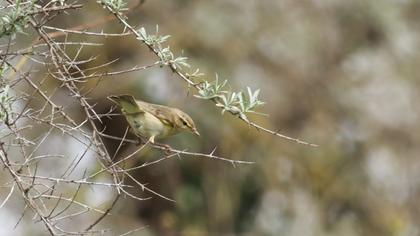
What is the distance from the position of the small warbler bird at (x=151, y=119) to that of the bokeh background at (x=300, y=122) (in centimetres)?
444

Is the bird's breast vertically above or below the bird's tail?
below

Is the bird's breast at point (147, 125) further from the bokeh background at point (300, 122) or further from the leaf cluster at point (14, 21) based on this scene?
the bokeh background at point (300, 122)

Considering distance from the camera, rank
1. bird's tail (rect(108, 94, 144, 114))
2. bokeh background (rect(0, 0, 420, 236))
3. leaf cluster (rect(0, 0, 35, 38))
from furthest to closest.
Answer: bokeh background (rect(0, 0, 420, 236)) → bird's tail (rect(108, 94, 144, 114)) → leaf cluster (rect(0, 0, 35, 38))

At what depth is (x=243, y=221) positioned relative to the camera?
→ 8.35m

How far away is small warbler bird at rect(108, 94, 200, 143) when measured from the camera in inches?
117

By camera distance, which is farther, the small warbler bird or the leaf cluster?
the small warbler bird

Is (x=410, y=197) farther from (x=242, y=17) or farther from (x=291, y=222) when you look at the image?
(x=242, y=17)

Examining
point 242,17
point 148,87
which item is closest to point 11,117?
point 148,87

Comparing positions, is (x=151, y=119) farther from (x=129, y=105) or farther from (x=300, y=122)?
(x=300, y=122)

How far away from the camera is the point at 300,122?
25.8ft

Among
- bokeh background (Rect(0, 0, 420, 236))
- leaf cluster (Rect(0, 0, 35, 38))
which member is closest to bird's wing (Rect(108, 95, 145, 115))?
leaf cluster (Rect(0, 0, 35, 38))

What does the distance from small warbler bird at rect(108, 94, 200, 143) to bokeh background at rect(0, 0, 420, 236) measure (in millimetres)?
4444

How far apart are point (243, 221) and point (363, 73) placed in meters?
1.67

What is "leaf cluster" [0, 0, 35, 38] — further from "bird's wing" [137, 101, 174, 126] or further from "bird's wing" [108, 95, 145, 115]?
"bird's wing" [137, 101, 174, 126]
